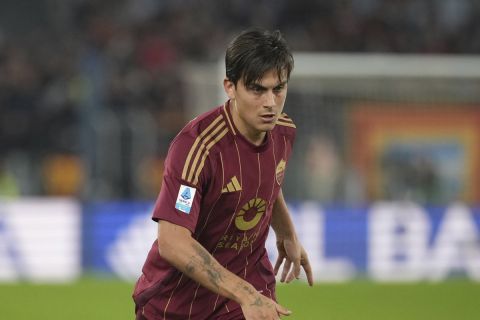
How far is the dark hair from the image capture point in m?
4.31

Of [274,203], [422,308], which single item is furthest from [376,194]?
[274,203]

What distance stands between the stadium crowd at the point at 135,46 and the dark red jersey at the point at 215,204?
28.2 ft

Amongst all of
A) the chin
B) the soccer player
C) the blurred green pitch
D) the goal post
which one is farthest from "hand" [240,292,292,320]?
the goal post

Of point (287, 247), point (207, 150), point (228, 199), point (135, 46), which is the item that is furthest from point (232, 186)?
point (135, 46)

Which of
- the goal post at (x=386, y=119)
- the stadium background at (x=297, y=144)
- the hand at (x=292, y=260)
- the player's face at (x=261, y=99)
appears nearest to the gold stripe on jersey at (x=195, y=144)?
the player's face at (x=261, y=99)

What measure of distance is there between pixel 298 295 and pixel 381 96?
14.4ft

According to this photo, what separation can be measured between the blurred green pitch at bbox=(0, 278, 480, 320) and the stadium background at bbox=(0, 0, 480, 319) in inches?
1.3

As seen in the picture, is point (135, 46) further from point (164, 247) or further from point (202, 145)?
point (164, 247)

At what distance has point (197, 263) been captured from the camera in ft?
13.9

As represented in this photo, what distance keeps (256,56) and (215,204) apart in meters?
0.66

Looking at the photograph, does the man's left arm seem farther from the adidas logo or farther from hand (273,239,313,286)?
the adidas logo

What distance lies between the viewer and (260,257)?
16.1ft

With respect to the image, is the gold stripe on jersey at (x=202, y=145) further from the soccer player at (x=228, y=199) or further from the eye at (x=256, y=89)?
the eye at (x=256, y=89)

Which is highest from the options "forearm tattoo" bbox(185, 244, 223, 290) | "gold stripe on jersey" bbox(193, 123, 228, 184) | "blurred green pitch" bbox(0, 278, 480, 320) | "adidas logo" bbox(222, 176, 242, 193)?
"gold stripe on jersey" bbox(193, 123, 228, 184)
